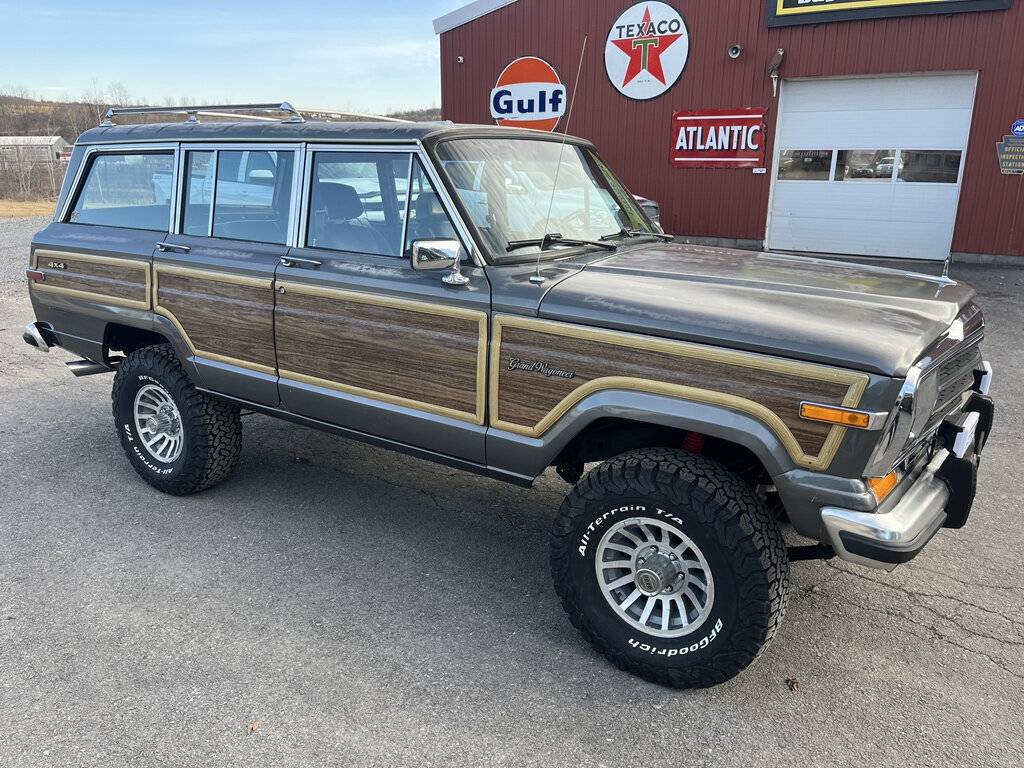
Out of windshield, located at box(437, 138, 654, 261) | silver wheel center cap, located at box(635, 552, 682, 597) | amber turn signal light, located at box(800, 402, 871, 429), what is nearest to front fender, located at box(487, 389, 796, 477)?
amber turn signal light, located at box(800, 402, 871, 429)

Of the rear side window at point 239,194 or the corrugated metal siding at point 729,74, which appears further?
the corrugated metal siding at point 729,74

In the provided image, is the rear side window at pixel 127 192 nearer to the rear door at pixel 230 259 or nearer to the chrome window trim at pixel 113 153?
the chrome window trim at pixel 113 153

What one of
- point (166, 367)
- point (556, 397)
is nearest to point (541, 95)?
point (166, 367)

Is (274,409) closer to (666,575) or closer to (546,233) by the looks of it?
(546,233)

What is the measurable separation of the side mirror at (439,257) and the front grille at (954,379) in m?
1.84

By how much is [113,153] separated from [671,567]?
4089 millimetres

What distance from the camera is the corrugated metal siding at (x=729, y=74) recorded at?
11500 millimetres

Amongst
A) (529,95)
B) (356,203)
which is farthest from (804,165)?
(356,203)

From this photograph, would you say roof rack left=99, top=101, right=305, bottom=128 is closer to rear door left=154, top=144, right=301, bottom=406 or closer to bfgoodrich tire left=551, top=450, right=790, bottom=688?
rear door left=154, top=144, right=301, bottom=406

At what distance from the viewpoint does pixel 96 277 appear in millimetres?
4656

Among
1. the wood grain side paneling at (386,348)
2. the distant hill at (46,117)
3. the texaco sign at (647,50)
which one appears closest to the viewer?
the wood grain side paneling at (386,348)

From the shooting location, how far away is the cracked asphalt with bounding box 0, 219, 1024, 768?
8.73 feet

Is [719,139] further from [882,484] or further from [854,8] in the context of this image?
[882,484]

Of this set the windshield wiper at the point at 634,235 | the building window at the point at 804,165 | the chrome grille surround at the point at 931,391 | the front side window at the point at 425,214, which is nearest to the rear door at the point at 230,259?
the front side window at the point at 425,214
